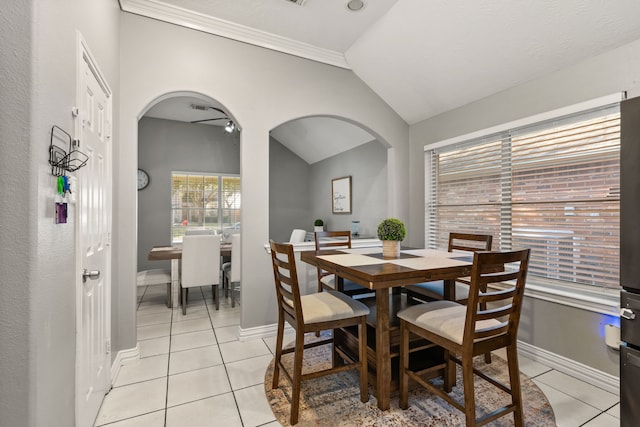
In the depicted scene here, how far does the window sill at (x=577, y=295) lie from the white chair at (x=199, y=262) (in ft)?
11.2

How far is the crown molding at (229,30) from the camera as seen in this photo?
2.61m

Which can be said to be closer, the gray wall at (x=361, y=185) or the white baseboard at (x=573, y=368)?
the white baseboard at (x=573, y=368)

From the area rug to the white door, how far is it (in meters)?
1.06

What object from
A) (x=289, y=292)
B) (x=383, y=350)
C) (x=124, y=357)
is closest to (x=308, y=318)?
(x=289, y=292)

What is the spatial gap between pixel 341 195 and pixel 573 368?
13.7ft

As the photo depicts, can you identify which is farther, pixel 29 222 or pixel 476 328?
pixel 476 328

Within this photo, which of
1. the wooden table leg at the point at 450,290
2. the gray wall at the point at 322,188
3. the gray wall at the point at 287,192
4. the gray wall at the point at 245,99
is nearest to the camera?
the wooden table leg at the point at 450,290

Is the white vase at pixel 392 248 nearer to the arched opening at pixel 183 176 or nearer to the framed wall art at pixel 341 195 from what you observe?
the framed wall art at pixel 341 195

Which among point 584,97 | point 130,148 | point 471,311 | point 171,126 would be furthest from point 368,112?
point 171,126

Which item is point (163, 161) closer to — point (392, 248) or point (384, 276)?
point (392, 248)

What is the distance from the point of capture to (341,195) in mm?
5898

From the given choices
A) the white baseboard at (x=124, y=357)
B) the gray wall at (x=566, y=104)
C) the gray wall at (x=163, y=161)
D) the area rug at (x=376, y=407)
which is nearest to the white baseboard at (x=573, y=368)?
the gray wall at (x=566, y=104)

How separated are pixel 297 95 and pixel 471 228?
234cm

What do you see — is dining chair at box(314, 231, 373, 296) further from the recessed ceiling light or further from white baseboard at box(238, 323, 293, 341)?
the recessed ceiling light
